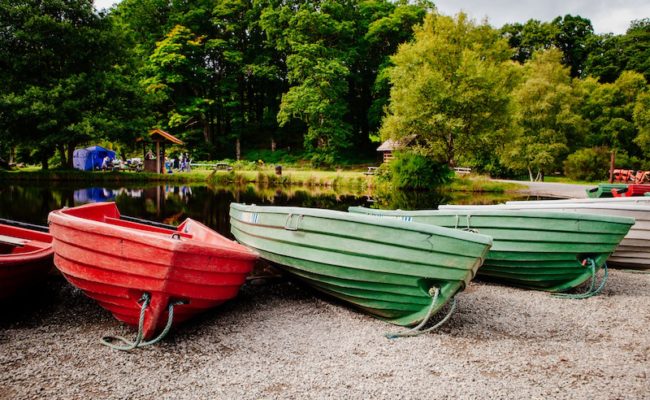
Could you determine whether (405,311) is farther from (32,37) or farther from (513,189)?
(32,37)

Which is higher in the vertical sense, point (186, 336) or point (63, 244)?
point (63, 244)

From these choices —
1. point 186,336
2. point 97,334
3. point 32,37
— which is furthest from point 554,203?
point 32,37

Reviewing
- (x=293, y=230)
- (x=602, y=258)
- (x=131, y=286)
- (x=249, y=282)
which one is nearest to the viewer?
(x=131, y=286)

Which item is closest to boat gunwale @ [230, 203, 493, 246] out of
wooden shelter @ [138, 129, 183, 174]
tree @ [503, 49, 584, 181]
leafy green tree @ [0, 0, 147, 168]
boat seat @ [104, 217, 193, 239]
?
boat seat @ [104, 217, 193, 239]

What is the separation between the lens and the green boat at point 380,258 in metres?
4.13

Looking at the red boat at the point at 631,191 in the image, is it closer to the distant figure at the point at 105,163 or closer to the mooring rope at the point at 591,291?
the mooring rope at the point at 591,291

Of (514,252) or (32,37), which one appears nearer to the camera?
(514,252)

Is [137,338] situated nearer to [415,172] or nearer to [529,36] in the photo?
[415,172]

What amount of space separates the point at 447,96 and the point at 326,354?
24.6 meters

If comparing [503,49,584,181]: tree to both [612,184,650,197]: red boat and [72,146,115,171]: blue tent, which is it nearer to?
[612,184,650,197]: red boat

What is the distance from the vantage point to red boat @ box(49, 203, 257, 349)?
12.3 ft

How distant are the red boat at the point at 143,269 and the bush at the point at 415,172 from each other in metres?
23.2

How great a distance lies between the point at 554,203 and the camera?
26.8 feet

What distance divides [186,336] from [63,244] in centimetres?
151
